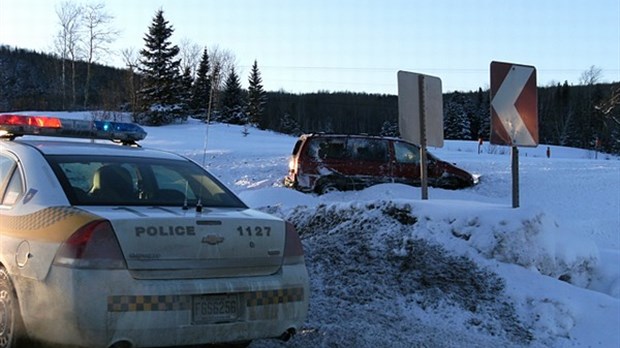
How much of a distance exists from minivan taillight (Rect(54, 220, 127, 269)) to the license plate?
1.58ft

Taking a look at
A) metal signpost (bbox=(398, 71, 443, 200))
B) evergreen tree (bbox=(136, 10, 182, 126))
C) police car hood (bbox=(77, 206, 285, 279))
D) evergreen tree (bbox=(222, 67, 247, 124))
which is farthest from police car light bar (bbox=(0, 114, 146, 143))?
evergreen tree (bbox=(222, 67, 247, 124))

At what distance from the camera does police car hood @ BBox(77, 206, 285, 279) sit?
12.0ft

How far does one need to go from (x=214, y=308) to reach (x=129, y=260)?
578 millimetres

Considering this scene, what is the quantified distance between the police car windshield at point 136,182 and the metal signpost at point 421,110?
3.76 meters

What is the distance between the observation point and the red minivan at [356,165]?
1533 centimetres

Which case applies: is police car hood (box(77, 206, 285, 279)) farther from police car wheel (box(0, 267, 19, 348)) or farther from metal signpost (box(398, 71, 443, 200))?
metal signpost (box(398, 71, 443, 200))

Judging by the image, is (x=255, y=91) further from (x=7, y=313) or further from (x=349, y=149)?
(x=7, y=313)

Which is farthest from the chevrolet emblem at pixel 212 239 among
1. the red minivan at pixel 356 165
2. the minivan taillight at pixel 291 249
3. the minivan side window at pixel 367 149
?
the minivan side window at pixel 367 149

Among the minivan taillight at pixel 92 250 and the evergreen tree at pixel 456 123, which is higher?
the evergreen tree at pixel 456 123

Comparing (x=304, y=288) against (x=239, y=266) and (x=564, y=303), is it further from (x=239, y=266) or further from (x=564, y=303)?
(x=564, y=303)

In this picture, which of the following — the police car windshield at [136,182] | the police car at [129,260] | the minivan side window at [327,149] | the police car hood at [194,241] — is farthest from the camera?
the minivan side window at [327,149]

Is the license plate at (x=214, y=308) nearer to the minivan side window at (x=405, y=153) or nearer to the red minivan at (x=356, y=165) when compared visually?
the red minivan at (x=356, y=165)

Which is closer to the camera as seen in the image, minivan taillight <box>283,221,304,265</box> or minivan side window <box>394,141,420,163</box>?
minivan taillight <box>283,221,304,265</box>

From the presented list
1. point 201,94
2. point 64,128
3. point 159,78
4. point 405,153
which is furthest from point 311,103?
point 64,128
